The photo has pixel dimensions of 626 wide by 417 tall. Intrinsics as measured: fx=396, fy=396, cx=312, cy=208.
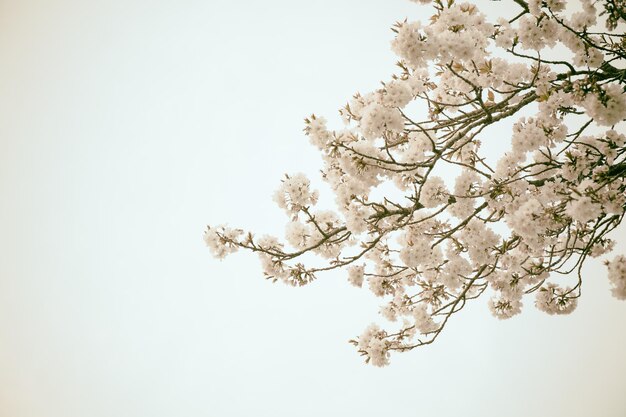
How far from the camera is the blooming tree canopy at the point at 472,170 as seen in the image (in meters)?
2.39

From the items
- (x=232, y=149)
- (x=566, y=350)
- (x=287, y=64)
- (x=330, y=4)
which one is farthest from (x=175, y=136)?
(x=566, y=350)

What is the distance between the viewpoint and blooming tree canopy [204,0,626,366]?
2393 millimetres

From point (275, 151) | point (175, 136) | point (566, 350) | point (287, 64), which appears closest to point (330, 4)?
point (287, 64)

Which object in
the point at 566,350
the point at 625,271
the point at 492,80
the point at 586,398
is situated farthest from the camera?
the point at 566,350

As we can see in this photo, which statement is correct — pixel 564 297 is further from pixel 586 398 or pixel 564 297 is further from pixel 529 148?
pixel 586 398

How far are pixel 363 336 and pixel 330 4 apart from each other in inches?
8204

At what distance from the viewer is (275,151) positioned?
190 m

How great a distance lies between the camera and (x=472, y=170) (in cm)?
286

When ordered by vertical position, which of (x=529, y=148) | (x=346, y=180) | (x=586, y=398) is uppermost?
(x=346, y=180)

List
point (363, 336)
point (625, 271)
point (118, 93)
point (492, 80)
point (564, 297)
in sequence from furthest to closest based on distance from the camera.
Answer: point (118, 93) → point (363, 336) → point (564, 297) → point (492, 80) → point (625, 271)

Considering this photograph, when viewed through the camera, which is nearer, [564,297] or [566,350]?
[564,297]

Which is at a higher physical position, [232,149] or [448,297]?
[232,149]

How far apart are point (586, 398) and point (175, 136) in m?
187

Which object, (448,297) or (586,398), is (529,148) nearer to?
(448,297)
